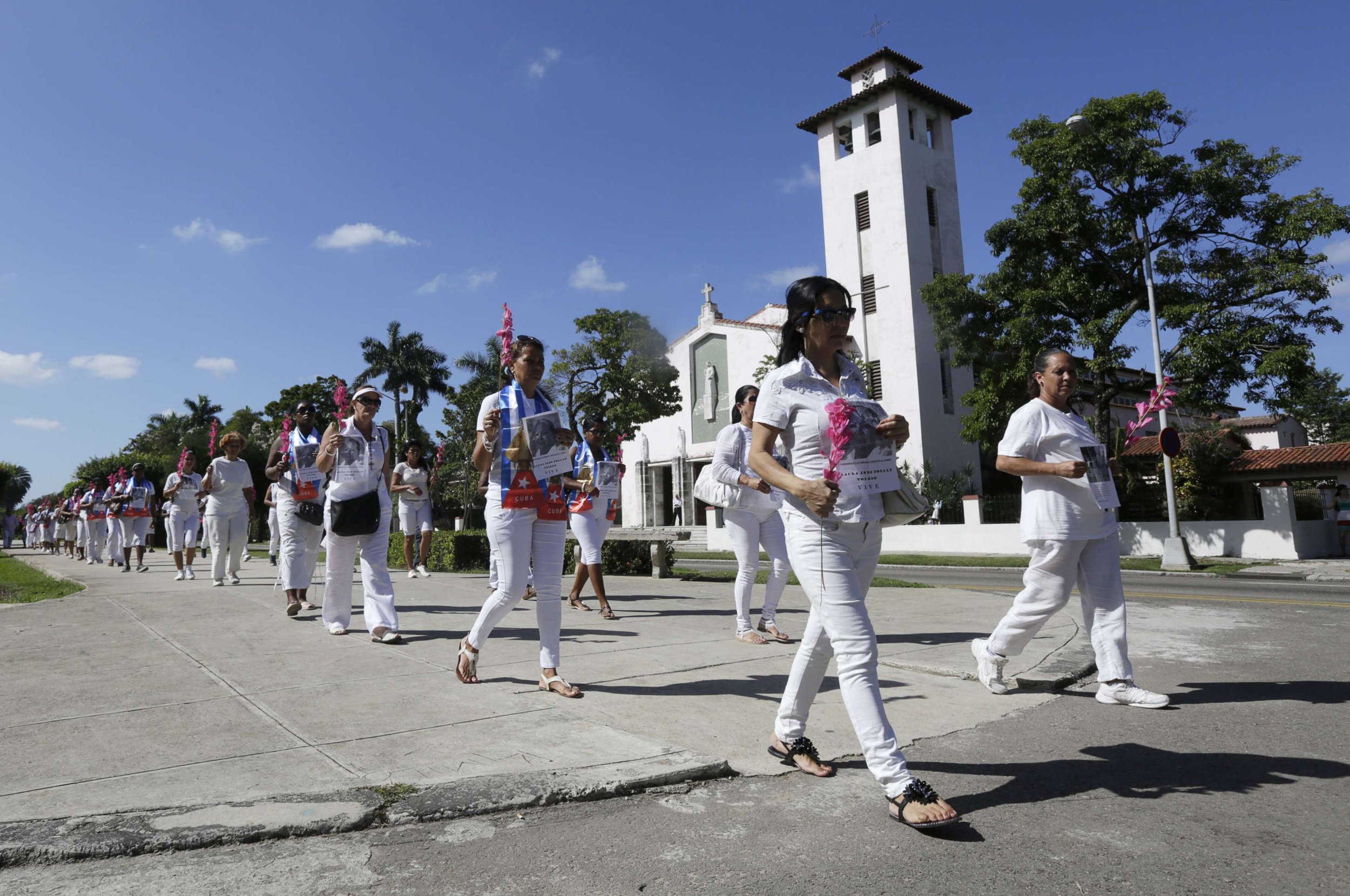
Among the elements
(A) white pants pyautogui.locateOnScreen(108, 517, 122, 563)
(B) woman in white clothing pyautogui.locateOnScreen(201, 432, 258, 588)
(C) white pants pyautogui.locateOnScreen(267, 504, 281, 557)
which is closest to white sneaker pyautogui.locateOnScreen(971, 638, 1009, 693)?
(C) white pants pyautogui.locateOnScreen(267, 504, 281, 557)

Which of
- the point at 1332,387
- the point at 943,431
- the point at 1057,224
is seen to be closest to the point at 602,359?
the point at 943,431

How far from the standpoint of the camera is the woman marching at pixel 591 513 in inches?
320

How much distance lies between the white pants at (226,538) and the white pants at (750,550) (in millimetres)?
7576

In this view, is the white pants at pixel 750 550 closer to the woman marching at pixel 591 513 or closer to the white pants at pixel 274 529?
the woman marching at pixel 591 513

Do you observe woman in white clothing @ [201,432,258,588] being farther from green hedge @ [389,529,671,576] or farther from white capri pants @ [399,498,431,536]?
green hedge @ [389,529,671,576]

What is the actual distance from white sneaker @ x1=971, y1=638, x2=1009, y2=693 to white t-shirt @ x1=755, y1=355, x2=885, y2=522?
89.8 inches

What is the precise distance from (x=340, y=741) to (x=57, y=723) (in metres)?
1.51

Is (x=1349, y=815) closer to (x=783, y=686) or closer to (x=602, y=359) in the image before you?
(x=783, y=686)

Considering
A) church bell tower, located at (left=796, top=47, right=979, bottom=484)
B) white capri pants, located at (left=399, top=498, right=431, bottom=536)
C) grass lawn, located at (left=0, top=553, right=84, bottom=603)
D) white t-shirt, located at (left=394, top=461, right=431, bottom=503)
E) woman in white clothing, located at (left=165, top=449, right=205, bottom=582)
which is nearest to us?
grass lawn, located at (left=0, top=553, right=84, bottom=603)

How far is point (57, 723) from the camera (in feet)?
13.4

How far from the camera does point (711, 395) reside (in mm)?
40875

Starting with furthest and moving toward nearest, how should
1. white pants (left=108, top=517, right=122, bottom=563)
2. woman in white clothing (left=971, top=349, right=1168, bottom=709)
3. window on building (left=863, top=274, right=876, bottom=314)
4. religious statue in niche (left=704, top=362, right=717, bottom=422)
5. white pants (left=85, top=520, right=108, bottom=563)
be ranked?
religious statue in niche (left=704, top=362, right=717, bottom=422), window on building (left=863, top=274, right=876, bottom=314), white pants (left=85, top=520, right=108, bottom=563), white pants (left=108, top=517, right=122, bottom=563), woman in white clothing (left=971, top=349, right=1168, bottom=709)

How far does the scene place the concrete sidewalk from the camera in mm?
3254

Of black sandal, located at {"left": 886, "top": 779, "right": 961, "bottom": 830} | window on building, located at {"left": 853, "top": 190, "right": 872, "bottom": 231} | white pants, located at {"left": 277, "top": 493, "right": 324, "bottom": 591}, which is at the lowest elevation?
black sandal, located at {"left": 886, "top": 779, "right": 961, "bottom": 830}
